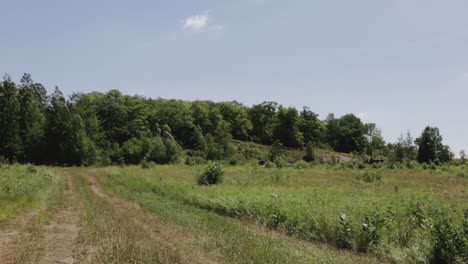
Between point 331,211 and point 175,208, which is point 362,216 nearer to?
point 331,211

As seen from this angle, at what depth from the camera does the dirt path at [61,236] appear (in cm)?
838

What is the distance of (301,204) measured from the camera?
13.6 meters

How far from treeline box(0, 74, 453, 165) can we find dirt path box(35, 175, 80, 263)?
152 feet

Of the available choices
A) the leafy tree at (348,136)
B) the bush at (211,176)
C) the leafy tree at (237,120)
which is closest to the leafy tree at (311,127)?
the leafy tree at (348,136)

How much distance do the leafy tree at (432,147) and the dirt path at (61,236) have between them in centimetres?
9204

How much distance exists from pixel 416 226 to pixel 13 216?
1413 centimetres

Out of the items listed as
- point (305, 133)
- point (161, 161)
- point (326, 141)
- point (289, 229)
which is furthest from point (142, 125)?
point (289, 229)

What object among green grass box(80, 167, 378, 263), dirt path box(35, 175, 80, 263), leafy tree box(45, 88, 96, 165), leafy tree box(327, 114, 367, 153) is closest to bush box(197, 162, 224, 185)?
dirt path box(35, 175, 80, 263)

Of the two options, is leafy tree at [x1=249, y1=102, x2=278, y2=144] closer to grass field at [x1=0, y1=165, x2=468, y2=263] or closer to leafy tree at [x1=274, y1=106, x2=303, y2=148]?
leafy tree at [x1=274, y1=106, x2=303, y2=148]

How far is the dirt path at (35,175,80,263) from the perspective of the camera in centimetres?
838

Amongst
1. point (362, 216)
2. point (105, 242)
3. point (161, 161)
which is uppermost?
point (362, 216)

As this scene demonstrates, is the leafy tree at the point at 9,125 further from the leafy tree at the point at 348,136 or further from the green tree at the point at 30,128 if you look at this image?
the leafy tree at the point at 348,136

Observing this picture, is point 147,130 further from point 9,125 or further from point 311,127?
point 311,127

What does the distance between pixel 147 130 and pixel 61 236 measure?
257ft
